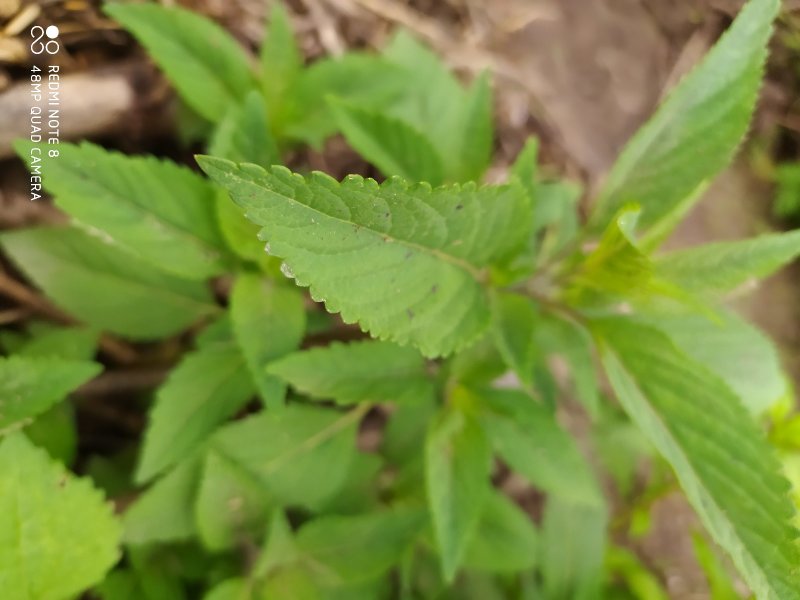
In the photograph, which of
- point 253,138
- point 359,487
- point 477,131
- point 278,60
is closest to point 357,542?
point 359,487

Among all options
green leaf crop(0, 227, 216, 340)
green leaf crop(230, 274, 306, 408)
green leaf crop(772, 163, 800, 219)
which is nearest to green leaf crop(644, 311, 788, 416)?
green leaf crop(230, 274, 306, 408)

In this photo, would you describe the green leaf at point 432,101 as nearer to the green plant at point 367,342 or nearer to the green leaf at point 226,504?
the green plant at point 367,342

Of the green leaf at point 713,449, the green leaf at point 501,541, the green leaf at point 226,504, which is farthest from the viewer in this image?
the green leaf at point 501,541

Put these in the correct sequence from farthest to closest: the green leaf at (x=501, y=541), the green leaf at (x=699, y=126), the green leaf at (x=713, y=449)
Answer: the green leaf at (x=501, y=541) < the green leaf at (x=699, y=126) < the green leaf at (x=713, y=449)

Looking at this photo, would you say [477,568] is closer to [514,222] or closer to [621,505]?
[621,505]

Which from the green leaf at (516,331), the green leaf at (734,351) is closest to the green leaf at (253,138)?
the green leaf at (516,331)

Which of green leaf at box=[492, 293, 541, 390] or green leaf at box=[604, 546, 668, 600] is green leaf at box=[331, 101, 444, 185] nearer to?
green leaf at box=[492, 293, 541, 390]

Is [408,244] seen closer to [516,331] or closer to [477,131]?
[516,331]

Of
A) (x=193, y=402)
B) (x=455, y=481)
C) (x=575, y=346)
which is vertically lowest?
(x=193, y=402)
